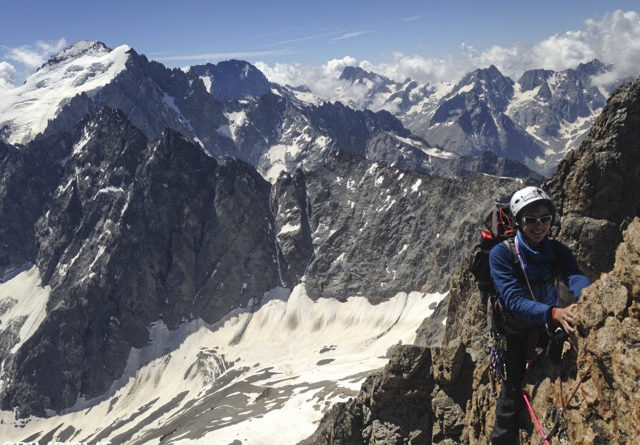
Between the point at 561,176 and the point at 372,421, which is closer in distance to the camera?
the point at 372,421

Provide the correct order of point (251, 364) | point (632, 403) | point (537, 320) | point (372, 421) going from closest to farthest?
point (632, 403), point (537, 320), point (372, 421), point (251, 364)

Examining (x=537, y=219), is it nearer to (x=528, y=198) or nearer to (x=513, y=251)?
(x=528, y=198)

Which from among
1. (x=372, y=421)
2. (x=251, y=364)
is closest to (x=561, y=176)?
(x=372, y=421)

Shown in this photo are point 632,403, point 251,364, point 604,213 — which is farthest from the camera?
point 251,364

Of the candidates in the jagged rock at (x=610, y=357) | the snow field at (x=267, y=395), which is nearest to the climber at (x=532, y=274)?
the jagged rock at (x=610, y=357)

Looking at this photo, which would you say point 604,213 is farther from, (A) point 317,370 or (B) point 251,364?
(B) point 251,364

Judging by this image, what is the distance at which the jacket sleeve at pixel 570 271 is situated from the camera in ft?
39.9

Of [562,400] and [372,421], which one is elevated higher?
[562,400]

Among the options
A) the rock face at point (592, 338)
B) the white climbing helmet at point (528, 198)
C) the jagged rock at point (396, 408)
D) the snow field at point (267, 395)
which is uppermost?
the white climbing helmet at point (528, 198)

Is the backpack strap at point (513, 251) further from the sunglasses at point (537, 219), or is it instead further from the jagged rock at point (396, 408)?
the jagged rock at point (396, 408)

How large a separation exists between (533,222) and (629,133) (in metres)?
44.9

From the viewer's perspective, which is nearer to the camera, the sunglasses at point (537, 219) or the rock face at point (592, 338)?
the rock face at point (592, 338)

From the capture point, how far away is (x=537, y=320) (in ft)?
36.9

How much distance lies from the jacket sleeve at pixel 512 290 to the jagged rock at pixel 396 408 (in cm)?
2366
